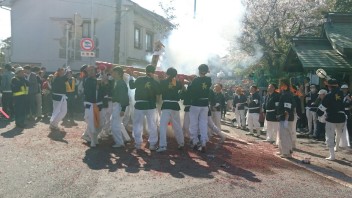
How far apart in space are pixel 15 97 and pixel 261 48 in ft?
51.1

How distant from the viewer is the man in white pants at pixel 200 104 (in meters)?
9.07

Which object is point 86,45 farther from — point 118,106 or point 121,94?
point 121,94

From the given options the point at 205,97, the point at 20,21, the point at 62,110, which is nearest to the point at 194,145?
the point at 205,97

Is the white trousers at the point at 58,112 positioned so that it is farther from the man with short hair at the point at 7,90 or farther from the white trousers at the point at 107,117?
the man with short hair at the point at 7,90

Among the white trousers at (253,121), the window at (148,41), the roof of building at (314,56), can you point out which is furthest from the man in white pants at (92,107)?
the window at (148,41)

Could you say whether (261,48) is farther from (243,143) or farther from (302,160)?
(302,160)

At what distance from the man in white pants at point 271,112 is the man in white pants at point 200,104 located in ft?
7.82

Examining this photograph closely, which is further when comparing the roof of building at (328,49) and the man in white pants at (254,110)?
the man in white pants at (254,110)

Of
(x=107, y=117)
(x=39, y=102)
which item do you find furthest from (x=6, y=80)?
(x=107, y=117)

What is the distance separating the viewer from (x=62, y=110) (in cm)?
1134

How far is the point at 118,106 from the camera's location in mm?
9141

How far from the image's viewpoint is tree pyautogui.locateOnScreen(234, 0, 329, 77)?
2255cm

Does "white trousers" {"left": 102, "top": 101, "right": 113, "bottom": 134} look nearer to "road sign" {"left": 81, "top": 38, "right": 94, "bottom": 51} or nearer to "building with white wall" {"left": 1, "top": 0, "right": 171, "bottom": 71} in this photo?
"road sign" {"left": 81, "top": 38, "right": 94, "bottom": 51}

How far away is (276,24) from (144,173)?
60.2 ft
